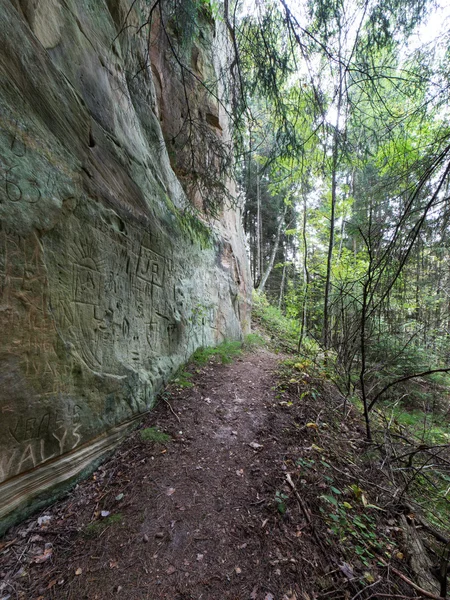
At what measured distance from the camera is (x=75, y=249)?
9.61 feet

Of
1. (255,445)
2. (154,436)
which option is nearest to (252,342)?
(255,445)

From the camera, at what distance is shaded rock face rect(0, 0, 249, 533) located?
231 cm

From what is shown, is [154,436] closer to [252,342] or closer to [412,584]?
[412,584]

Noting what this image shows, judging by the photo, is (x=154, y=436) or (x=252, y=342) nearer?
(x=154, y=436)

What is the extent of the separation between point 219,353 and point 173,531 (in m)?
4.00

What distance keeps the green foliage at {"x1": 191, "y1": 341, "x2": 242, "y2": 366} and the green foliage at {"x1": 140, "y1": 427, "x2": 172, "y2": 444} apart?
2064 millimetres

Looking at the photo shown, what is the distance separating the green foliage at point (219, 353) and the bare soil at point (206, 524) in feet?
5.95

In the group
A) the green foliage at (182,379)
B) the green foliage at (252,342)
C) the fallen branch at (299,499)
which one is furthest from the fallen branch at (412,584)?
the green foliage at (252,342)

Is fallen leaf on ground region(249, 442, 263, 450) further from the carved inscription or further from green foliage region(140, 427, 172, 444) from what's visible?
the carved inscription

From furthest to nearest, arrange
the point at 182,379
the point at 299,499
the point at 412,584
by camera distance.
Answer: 1. the point at 182,379
2. the point at 299,499
3. the point at 412,584

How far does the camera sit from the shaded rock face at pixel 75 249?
7.57ft

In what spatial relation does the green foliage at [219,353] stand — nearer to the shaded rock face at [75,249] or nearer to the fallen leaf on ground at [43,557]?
the shaded rock face at [75,249]

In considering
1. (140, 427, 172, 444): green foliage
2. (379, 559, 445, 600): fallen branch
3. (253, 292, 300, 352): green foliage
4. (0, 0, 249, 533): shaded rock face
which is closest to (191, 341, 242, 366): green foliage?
(0, 0, 249, 533): shaded rock face

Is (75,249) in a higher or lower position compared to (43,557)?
higher
